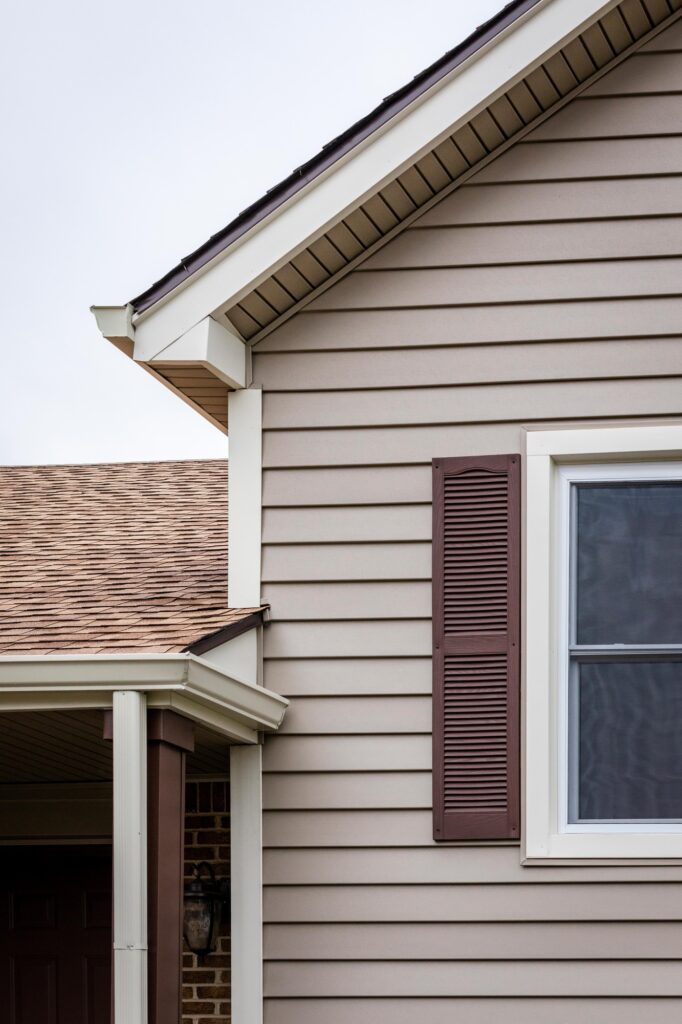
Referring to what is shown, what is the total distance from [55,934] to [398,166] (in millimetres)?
4275

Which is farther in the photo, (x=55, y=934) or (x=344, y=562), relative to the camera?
(x=55, y=934)

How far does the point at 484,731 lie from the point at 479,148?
2391mm

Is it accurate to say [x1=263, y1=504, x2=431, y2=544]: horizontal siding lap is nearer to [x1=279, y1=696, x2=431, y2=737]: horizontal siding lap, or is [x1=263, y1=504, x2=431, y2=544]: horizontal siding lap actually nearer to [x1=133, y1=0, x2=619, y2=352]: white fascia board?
[x1=279, y1=696, x2=431, y2=737]: horizontal siding lap

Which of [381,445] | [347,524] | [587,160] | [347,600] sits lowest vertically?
[347,600]

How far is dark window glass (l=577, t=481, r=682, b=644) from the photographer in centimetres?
562

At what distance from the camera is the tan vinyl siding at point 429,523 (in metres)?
5.46

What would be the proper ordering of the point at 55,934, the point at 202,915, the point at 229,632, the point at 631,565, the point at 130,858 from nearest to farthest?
the point at 130,858
the point at 229,632
the point at 631,565
the point at 202,915
the point at 55,934

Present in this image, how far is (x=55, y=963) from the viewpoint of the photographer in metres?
7.34

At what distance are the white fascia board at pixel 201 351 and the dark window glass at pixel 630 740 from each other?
1.88 meters

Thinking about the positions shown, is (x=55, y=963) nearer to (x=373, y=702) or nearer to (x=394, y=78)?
(x=373, y=702)

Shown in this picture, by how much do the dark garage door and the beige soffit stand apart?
292 cm

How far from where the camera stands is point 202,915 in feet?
19.8

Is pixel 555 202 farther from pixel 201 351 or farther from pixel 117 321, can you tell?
pixel 117 321

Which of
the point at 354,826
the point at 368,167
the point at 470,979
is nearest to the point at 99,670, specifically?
the point at 354,826
